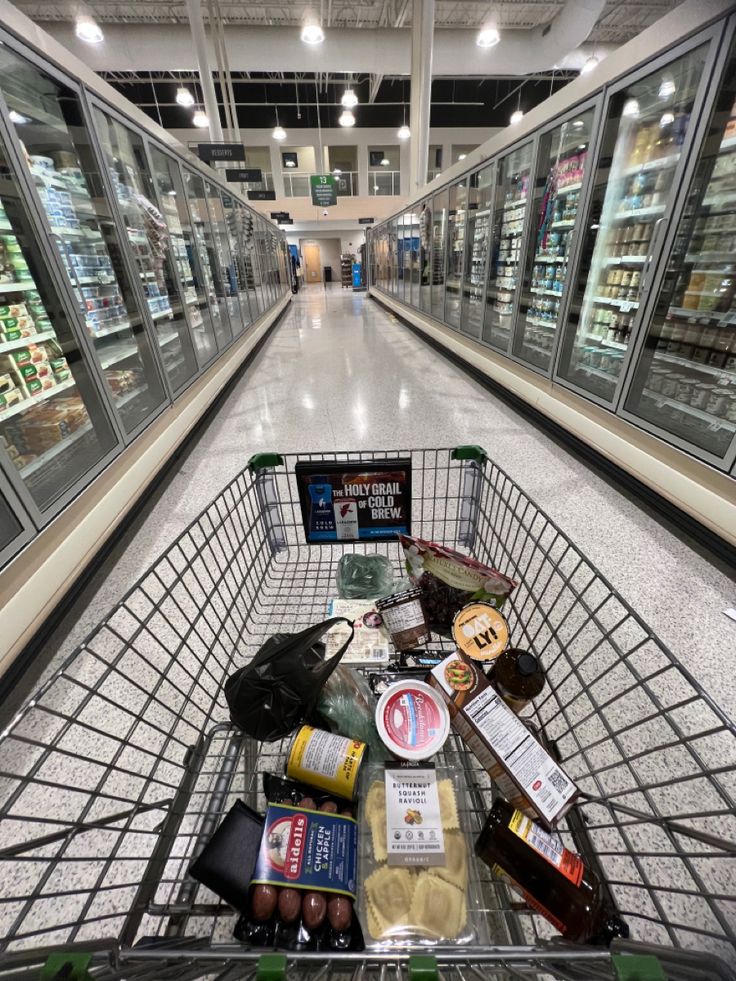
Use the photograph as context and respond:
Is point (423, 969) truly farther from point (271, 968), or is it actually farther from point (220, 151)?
point (220, 151)

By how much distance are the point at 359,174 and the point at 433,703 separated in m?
25.2

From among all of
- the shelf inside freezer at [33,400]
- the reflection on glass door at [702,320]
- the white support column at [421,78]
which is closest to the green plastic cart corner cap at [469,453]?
the reflection on glass door at [702,320]

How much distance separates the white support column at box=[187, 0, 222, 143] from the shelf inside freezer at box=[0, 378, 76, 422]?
824 centimetres

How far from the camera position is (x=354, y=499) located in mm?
1210

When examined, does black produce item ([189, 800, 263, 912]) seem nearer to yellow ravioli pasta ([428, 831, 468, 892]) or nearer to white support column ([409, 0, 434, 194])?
yellow ravioli pasta ([428, 831, 468, 892])

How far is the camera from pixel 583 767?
1249mm

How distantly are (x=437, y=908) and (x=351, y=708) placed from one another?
37cm

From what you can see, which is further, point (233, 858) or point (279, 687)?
point (279, 687)

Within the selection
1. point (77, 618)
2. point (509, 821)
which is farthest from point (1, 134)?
A: point (509, 821)

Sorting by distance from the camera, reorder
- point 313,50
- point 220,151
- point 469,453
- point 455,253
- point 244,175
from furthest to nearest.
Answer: point 313,50
point 244,175
point 455,253
point 220,151
point 469,453

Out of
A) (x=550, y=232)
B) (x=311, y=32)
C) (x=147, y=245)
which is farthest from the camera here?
(x=311, y=32)

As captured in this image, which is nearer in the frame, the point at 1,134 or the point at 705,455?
the point at 1,134

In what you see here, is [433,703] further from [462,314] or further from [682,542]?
[462,314]

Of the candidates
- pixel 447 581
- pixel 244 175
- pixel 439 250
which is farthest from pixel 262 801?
pixel 244 175
